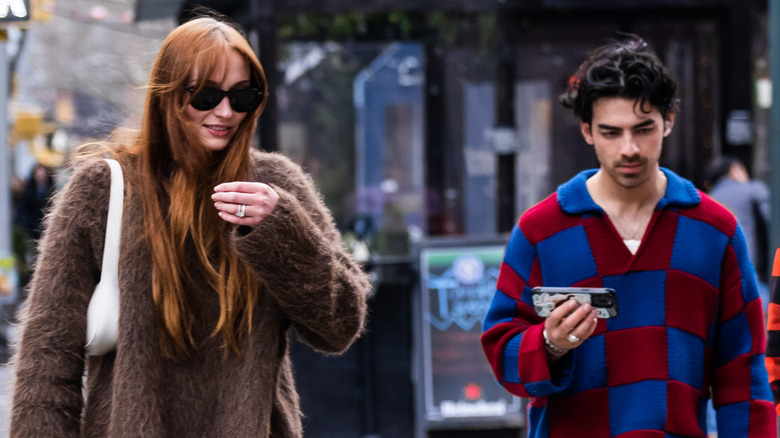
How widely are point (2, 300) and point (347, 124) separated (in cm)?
402

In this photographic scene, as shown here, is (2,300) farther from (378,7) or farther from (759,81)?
(759,81)

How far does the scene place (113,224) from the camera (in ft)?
7.76

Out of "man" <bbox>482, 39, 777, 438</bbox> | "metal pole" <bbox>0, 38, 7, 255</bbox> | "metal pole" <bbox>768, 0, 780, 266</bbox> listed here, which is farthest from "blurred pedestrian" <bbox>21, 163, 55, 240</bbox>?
"man" <bbox>482, 39, 777, 438</bbox>

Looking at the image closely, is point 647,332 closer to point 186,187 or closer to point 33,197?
point 186,187

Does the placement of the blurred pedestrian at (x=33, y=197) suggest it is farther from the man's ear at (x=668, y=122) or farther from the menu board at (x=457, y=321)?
the man's ear at (x=668, y=122)

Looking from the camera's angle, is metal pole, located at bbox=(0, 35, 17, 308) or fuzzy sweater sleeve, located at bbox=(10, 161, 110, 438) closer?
fuzzy sweater sleeve, located at bbox=(10, 161, 110, 438)

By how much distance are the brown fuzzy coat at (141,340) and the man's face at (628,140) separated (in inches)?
28.9

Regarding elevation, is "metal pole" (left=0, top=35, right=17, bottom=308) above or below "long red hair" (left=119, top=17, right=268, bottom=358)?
above

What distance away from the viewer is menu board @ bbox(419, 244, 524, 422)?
6.39 m

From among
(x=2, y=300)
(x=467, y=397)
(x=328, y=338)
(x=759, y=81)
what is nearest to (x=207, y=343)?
(x=328, y=338)

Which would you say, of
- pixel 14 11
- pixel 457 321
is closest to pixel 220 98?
pixel 14 11

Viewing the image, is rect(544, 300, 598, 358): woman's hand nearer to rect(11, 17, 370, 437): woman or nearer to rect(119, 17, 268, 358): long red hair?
rect(11, 17, 370, 437): woman

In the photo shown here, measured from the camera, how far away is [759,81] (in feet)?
29.6

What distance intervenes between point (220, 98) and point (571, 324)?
0.93 m
